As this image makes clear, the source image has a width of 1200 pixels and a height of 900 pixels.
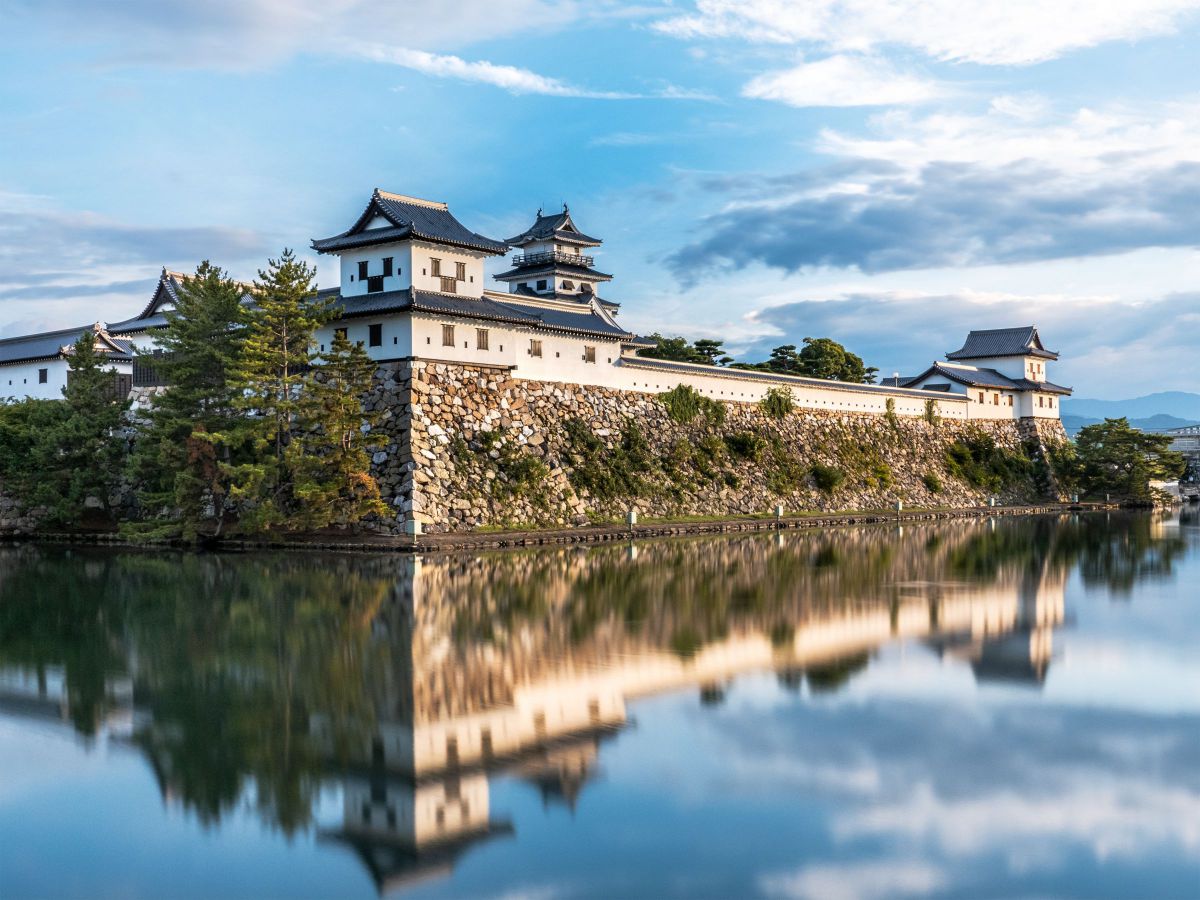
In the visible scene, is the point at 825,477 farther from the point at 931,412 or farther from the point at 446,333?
the point at 446,333

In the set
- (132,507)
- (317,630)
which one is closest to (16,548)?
(132,507)

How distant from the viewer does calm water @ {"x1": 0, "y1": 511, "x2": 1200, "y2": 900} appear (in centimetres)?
760

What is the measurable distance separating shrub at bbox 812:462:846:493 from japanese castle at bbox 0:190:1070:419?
3.51 meters

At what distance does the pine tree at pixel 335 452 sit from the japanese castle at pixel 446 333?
2202 millimetres

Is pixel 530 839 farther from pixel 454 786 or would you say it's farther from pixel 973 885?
pixel 973 885

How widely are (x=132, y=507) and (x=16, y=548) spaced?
12.6 feet

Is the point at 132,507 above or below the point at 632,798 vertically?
above

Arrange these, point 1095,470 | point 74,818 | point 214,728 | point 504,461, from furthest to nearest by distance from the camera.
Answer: point 1095,470 < point 504,461 < point 214,728 < point 74,818

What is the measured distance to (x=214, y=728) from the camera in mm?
10758

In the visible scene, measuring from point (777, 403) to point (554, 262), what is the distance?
1606cm

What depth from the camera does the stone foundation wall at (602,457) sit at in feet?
103

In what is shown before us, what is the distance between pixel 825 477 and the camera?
147 feet

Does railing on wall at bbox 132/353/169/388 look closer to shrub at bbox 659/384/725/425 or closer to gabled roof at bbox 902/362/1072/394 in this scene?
shrub at bbox 659/384/725/425

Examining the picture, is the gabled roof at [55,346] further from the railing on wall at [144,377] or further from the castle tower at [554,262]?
the castle tower at [554,262]
